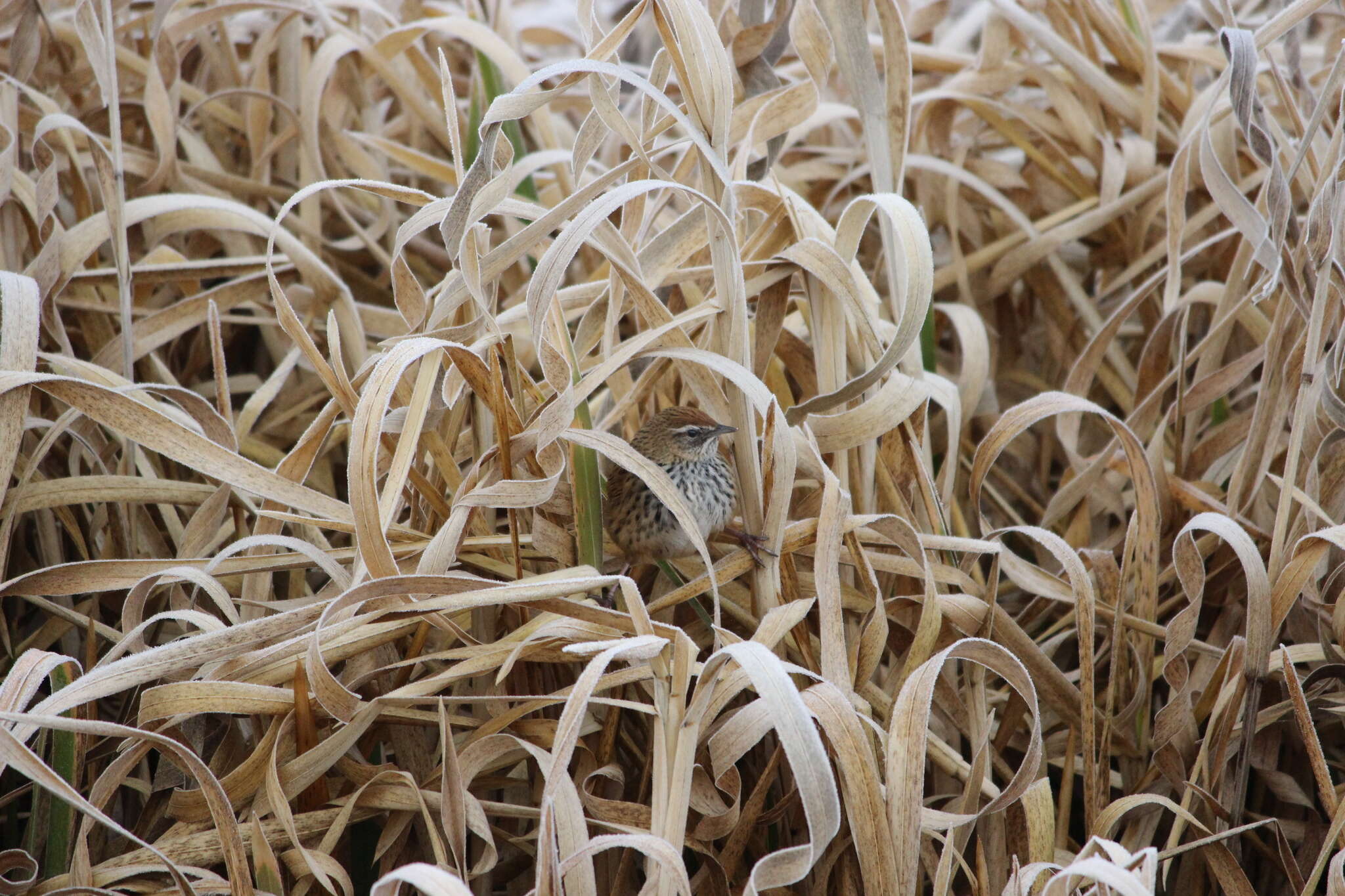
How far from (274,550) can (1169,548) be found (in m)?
1.65

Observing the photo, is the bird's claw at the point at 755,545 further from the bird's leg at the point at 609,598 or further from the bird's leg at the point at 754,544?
the bird's leg at the point at 609,598

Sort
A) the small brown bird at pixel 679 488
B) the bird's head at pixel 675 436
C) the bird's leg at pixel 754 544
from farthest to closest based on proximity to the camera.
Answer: the bird's head at pixel 675 436
the small brown bird at pixel 679 488
the bird's leg at pixel 754 544

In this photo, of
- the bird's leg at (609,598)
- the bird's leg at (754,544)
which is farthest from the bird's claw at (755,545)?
the bird's leg at (609,598)

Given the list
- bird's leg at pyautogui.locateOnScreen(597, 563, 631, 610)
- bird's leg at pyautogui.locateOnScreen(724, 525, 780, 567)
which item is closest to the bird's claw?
bird's leg at pyautogui.locateOnScreen(724, 525, 780, 567)

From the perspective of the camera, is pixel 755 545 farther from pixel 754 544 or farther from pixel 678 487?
pixel 678 487

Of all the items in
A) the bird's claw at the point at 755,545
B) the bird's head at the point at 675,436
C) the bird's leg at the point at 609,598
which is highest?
the bird's head at the point at 675,436

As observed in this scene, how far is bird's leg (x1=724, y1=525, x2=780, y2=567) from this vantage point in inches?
66.9

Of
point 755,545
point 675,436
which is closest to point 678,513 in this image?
point 755,545

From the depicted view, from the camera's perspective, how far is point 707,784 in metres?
1.58

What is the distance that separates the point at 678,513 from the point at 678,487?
0.81 feet

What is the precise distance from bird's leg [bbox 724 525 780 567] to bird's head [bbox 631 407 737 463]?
24 centimetres

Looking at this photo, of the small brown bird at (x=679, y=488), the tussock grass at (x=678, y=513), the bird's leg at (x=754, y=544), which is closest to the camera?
the tussock grass at (x=678, y=513)

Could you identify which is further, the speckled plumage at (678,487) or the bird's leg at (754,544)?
the speckled plumage at (678,487)

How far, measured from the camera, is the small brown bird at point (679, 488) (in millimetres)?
1817
